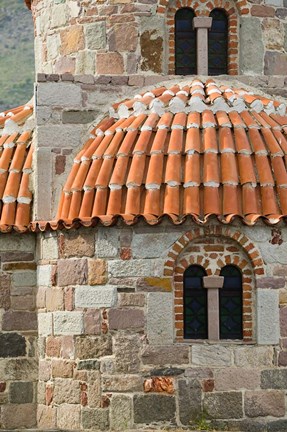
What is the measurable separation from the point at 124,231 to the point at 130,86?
2.43 metres

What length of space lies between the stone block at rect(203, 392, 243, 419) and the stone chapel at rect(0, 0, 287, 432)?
0.01 metres

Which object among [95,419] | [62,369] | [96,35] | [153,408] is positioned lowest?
[95,419]

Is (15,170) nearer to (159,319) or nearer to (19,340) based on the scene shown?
(19,340)

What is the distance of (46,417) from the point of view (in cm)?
1188

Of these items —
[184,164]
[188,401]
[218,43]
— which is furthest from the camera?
[218,43]

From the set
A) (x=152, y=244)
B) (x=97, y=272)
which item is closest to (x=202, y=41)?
(x=152, y=244)

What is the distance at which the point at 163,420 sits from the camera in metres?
10.9

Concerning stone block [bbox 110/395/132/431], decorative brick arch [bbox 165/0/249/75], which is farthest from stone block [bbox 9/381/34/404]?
decorative brick arch [bbox 165/0/249/75]

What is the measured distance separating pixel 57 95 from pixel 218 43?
89.0 inches

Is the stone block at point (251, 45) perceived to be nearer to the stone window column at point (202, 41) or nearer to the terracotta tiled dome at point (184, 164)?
the stone window column at point (202, 41)

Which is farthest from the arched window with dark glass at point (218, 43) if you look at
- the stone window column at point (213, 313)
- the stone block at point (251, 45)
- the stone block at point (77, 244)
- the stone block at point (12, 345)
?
the stone block at point (12, 345)

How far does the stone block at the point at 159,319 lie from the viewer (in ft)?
36.2

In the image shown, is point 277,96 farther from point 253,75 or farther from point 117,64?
point 117,64

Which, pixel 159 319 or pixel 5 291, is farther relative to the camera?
pixel 5 291
